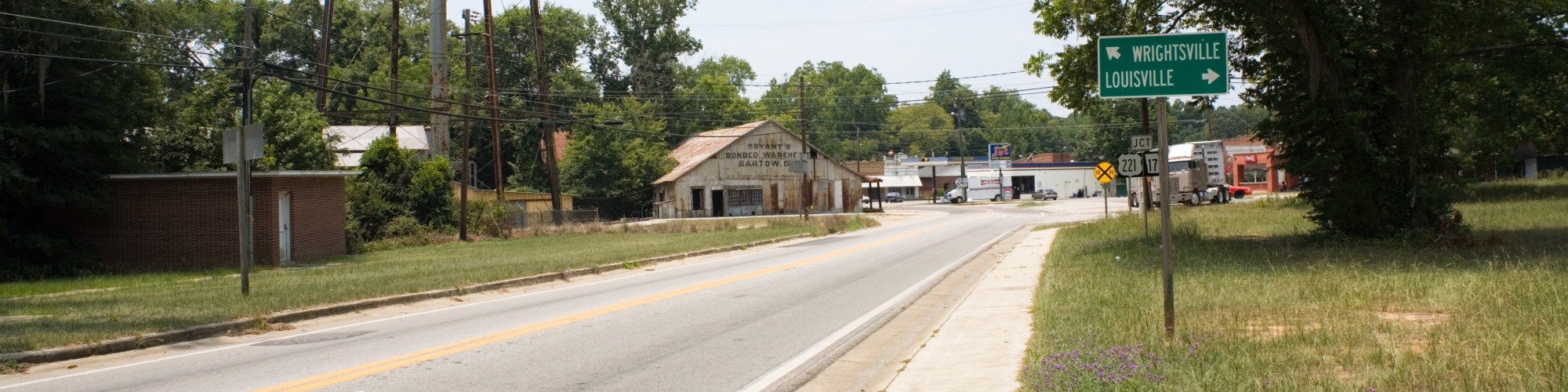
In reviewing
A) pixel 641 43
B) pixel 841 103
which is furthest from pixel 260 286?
pixel 841 103

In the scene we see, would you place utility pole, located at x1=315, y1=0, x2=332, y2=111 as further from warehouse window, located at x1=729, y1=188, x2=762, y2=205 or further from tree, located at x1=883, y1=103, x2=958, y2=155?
tree, located at x1=883, y1=103, x2=958, y2=155

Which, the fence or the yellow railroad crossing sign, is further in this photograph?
the fence

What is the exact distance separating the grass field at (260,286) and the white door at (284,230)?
0.89 metres

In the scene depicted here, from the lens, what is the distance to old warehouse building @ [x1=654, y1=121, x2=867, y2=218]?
63.6 meters

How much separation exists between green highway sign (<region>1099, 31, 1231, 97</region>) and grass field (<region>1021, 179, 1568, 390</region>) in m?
2.16

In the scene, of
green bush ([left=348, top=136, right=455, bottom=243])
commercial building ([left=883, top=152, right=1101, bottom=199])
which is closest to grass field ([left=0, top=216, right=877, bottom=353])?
green bush ([left=348, top=136, right=455, bottom=243])

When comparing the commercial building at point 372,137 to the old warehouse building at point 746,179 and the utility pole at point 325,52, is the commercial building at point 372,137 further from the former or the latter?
the old warehouse building at point 746,179

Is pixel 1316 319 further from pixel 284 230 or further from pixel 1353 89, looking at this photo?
pixel 284 230

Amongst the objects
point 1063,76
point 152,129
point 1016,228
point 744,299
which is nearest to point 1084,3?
point 1063,76

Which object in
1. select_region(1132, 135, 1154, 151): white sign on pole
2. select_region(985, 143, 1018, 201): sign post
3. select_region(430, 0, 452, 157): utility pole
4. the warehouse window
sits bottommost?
the warehouse window

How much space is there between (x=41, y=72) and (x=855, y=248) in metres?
20.4

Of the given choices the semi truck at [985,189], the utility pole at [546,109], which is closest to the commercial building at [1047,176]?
the semi truck at [985,189]

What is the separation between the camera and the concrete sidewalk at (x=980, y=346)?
28.2 ft

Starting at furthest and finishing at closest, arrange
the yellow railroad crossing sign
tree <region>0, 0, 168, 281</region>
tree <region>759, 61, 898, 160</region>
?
tree <region>759, 61, 898, 160</region> → the yellow railroad crossing sign → tree <region>0, 0, 168, 281</region>
